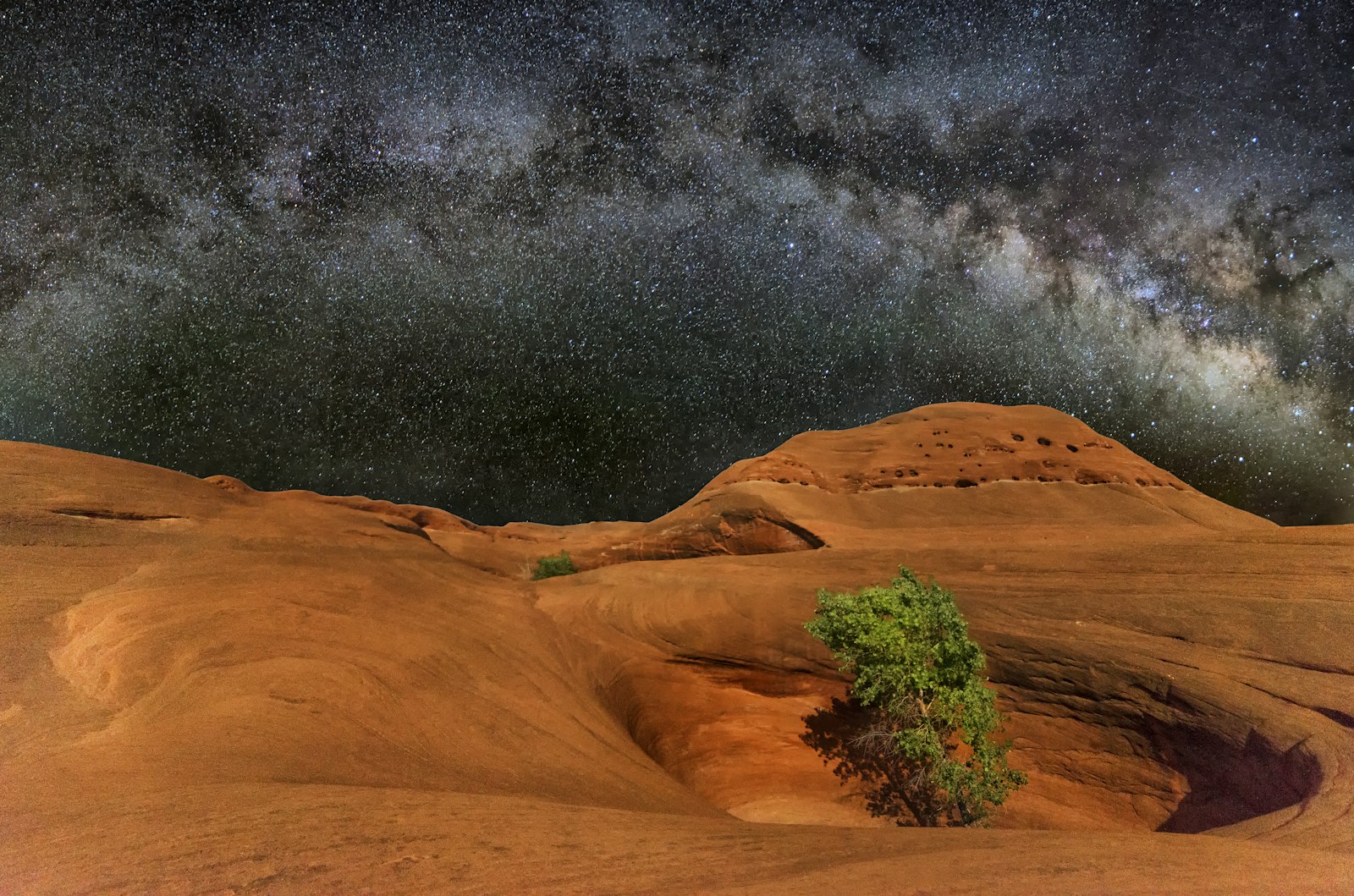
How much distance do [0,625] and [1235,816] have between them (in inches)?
996

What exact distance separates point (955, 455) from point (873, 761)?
77.8 feet

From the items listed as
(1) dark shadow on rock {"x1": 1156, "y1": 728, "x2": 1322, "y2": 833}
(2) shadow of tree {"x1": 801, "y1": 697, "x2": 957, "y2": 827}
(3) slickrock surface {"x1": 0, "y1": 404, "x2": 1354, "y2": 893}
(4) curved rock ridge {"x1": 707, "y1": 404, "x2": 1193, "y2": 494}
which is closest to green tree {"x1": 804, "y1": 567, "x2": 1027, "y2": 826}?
(2) shadow of tree {"x1": 801, "y1": 697, "x2": 957, "y2": 827}

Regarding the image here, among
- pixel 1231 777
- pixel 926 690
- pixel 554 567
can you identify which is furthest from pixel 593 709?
pixel 554 567

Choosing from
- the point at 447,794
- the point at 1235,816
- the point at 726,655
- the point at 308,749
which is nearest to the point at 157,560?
the point at 308,749

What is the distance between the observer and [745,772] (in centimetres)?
1672

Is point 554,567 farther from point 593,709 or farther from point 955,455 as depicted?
point 955,455

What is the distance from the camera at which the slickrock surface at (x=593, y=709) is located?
599cm

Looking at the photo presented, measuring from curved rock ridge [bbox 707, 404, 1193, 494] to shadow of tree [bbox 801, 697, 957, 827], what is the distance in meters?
20.6

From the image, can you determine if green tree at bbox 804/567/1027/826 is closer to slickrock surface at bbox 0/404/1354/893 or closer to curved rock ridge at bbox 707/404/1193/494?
slickrock surface at bbox 0/404/1354/893

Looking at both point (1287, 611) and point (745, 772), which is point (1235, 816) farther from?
point (745, 772)

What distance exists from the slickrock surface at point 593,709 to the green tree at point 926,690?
1.97m

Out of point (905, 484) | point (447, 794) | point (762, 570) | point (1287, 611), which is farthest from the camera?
point (905, 484)

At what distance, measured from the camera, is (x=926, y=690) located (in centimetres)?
1440

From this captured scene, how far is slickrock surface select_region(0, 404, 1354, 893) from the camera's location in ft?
19.7
